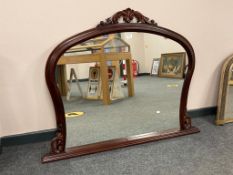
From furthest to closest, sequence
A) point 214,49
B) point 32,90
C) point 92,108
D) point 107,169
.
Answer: point 214,49 < point 92,108 < point 32,90 < point 107,169

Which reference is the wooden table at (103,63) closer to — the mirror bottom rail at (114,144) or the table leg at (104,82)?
the table leg at (104,82)

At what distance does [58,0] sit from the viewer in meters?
1.45

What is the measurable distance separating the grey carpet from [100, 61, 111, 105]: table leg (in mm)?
→ 44

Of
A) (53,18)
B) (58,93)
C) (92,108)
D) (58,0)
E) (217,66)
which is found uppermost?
(58,0)

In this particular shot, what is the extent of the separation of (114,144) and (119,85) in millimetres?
409

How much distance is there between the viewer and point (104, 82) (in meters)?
1.70

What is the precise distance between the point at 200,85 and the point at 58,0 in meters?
1.15

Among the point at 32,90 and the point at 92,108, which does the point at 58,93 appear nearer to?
the point at 32,90

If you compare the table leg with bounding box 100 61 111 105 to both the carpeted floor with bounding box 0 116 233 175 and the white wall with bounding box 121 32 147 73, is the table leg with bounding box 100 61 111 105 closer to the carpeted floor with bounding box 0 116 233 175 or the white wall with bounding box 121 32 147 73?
the white wall with bounding box 121 32 147 73

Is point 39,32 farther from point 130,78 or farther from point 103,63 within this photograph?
point 130,78

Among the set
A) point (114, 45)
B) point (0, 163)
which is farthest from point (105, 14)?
point (0, 163)

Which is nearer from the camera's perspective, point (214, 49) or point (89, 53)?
point (89, 53)

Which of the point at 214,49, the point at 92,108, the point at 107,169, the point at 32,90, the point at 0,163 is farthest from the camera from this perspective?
the point at 214,49

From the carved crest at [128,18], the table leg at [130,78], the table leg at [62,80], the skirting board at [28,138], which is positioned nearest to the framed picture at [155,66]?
the table leg at [130,78]
